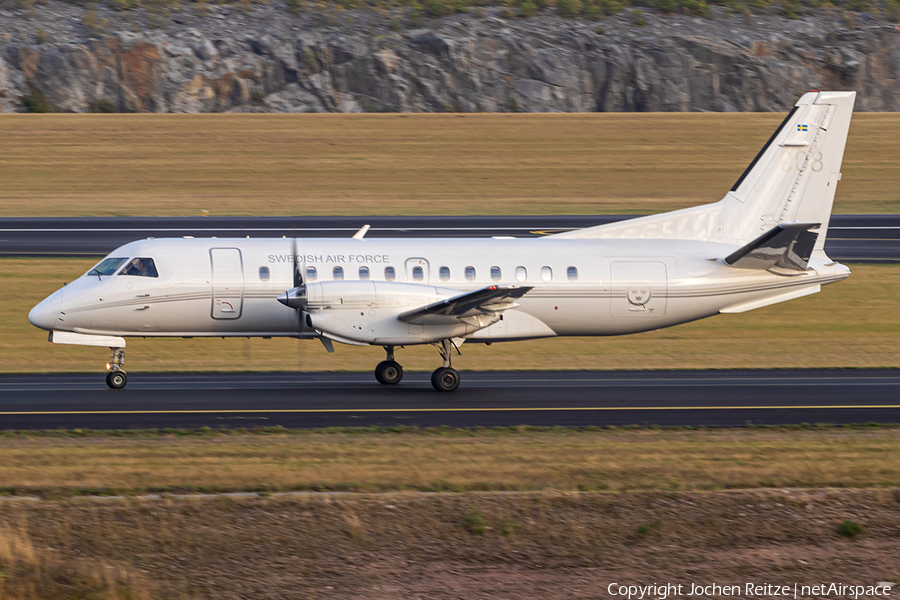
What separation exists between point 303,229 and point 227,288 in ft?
53.6

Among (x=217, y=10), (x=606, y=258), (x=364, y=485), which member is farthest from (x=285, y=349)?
(x=217, y=10)

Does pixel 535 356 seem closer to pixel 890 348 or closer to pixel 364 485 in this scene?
pixel 890 348

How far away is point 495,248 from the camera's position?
2186 centimetres

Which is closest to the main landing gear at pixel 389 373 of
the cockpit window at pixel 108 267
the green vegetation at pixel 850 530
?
the cockpit window at pixel 108 267

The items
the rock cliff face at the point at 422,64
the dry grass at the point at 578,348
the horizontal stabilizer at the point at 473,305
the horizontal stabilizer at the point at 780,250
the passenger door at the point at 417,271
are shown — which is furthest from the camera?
the rock cliff face at the point at 422,64

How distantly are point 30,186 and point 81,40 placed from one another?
17.8m

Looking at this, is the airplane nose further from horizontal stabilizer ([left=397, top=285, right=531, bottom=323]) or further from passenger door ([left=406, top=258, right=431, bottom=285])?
passenger door ([left=406, top=258, right=431, bottom=285])

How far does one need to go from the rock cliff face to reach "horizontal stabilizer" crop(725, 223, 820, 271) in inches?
1525

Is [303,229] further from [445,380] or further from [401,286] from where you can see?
[445,380]

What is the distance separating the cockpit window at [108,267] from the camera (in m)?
20.7

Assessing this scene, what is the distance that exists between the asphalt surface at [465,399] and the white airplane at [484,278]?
104cm

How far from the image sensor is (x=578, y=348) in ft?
87.4

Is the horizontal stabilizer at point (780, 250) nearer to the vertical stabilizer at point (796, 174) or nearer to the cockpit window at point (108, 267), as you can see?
the vertical stabilizer at point (796, 174)

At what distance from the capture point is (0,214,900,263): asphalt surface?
3453cm
